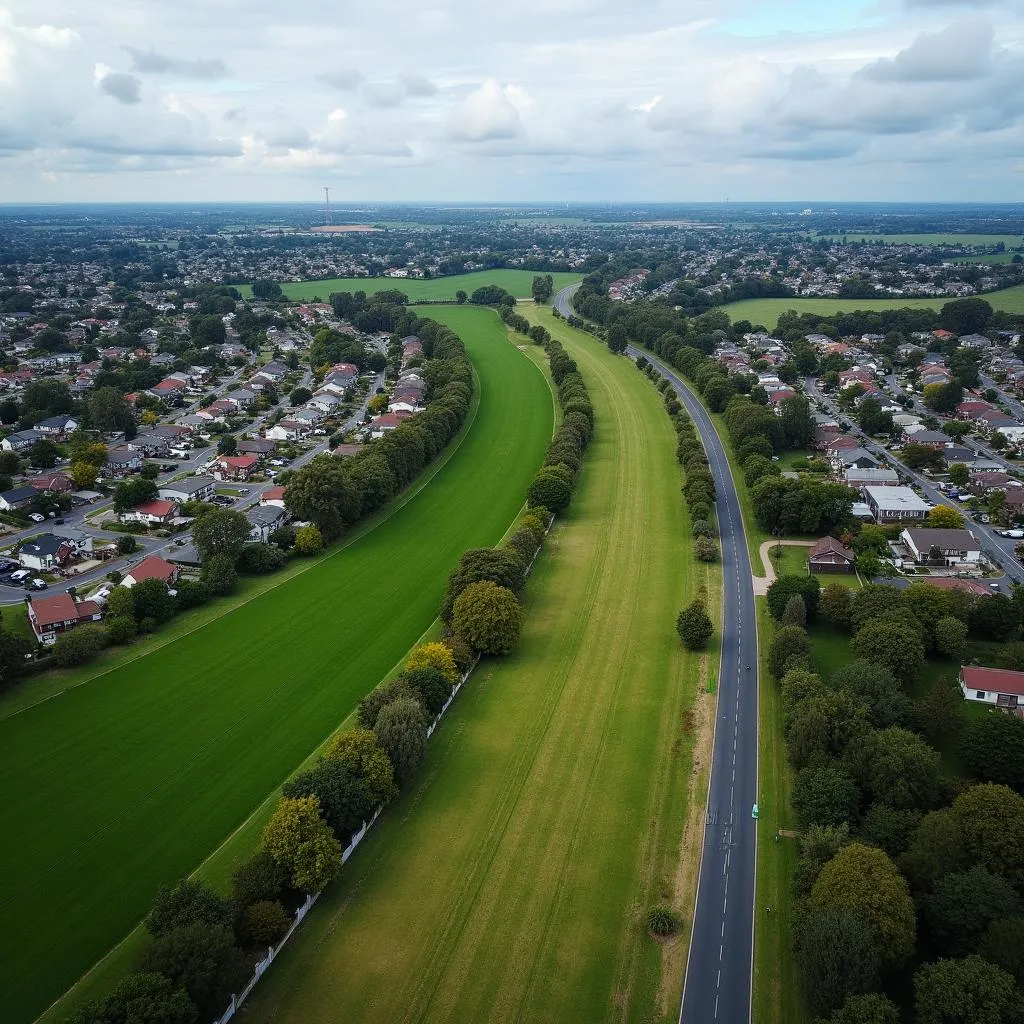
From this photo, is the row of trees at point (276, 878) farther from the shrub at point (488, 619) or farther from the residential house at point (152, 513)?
the residential house at point (152, 513)

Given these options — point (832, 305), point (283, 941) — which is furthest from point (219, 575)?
point (832, 305)

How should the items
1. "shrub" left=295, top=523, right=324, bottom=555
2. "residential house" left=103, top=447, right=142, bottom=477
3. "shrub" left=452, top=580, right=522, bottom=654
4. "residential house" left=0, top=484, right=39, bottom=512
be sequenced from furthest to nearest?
"residential house" left=103, top=447, right=142, bottom=477
"residential house" left=0, top=484, right=39, bottom=512
"shrub" left=295, top=523, right=324, bottom=555
"shrub" left=452, top=580, right=522, bottom=654

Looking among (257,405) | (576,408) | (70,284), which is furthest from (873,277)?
(70,284)

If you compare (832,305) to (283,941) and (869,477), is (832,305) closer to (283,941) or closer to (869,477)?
(869,477)

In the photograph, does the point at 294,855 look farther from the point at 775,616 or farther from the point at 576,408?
the point at 576,408

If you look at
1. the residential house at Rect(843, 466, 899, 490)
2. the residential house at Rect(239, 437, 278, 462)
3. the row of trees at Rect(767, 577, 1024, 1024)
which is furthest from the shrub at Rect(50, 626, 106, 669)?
the residential house at Rect(843, 466, 899, 490)

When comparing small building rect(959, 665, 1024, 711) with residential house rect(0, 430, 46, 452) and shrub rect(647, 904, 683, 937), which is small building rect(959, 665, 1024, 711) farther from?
residential house rect(0, 430, 46, 452)

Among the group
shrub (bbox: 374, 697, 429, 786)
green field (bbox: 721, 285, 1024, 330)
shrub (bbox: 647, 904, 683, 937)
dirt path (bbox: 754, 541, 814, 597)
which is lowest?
dirt path (bbox: 754, 541, 814, 597)
